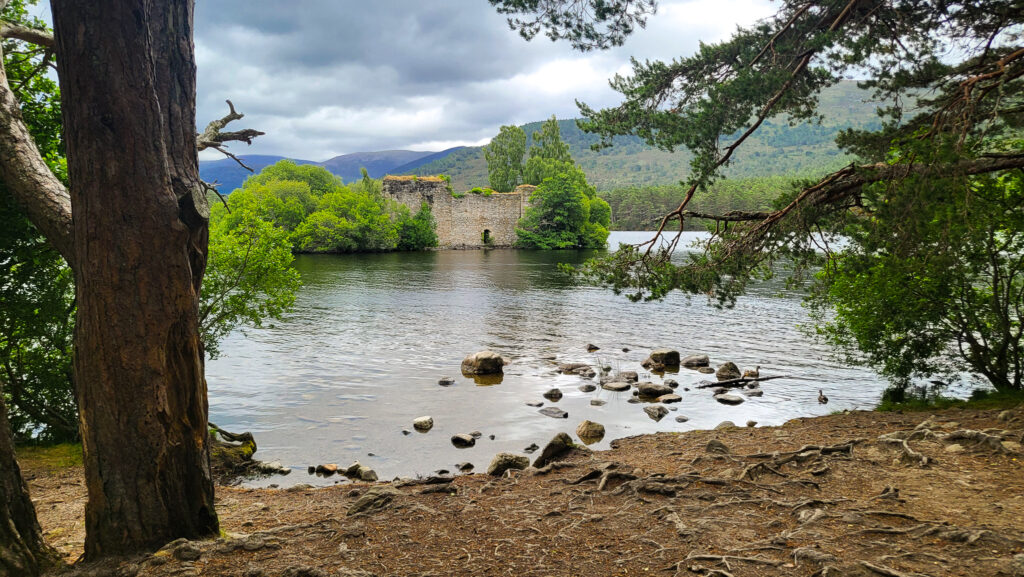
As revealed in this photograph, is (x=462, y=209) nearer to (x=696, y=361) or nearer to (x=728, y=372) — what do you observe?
(x=696, y=361)

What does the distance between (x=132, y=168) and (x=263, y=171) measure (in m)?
76.5

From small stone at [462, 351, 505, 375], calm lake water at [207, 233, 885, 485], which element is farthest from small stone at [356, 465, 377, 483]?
small stone at [462, 351, 505, 375]

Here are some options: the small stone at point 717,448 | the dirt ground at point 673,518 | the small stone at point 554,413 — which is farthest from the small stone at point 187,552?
the small stone at point 554,413

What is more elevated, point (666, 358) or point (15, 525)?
point (15, 525)

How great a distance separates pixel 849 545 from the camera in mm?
4473

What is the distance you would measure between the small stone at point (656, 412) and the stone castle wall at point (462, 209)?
58135 millimetres

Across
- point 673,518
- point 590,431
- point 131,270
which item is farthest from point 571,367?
point 131,270

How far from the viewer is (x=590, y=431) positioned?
12.0 meters

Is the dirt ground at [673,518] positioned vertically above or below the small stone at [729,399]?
above

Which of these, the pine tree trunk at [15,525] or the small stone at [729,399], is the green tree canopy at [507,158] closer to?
the small stone at [729,399]

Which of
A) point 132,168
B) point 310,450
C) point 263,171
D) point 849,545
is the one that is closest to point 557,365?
point 310,450

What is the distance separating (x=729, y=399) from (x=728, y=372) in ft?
7.60

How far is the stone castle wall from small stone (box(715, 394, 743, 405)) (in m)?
57.9

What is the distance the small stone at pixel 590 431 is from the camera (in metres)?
11.9
